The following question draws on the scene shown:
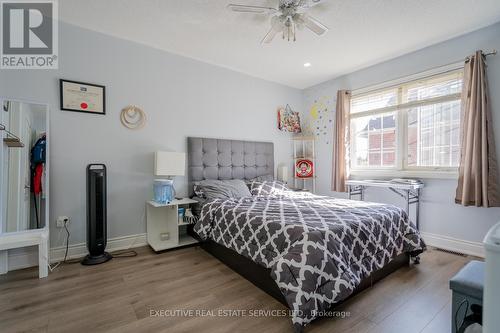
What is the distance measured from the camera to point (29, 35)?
2.39 meters

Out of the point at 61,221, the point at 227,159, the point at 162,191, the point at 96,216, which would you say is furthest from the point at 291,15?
the point at 61,221

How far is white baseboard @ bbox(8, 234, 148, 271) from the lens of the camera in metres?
2.25

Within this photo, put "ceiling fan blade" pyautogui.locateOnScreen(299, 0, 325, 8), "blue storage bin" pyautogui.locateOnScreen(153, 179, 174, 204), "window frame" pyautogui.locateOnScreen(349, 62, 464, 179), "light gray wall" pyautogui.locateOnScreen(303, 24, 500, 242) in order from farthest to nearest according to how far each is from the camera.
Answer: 1. "window frame" pyautogui.locateOnScreen(349, 62, 464, 179)
2. "blue storage bin" pyautogui.locateOnScreen(153, 179, 174, 204)
3. "light gray wall" pyautogui.locateOnScreen(303, 24, 500, 242)
4. "ceiling fan blade" pyautogui.locateOnScreen(299, 0, 325, 8)

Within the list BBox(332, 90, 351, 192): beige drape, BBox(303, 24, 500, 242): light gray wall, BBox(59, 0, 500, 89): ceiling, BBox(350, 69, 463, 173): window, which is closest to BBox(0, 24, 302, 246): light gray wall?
BBox(59, 0, 500, 89): ceiling

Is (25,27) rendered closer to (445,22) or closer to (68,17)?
A: (68,17)

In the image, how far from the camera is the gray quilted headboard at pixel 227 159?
3.24m

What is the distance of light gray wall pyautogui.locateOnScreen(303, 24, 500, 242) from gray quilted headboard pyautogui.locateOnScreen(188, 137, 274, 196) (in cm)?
178

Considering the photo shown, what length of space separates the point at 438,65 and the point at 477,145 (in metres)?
1.12

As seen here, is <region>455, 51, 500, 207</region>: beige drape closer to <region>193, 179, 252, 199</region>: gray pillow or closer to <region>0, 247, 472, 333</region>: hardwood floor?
<region>0, 247, 472, 333</region>: hardwood floor

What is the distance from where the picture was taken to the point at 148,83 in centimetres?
296

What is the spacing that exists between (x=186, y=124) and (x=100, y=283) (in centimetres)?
208

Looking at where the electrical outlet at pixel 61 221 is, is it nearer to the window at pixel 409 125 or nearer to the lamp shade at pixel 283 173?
the lamp shade at pixel 283 173

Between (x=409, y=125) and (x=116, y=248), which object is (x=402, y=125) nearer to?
(x=409, y=125)

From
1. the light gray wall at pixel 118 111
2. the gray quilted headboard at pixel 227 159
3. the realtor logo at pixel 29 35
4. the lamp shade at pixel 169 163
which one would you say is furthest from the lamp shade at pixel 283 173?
the realtor logo at pixel 29 35
